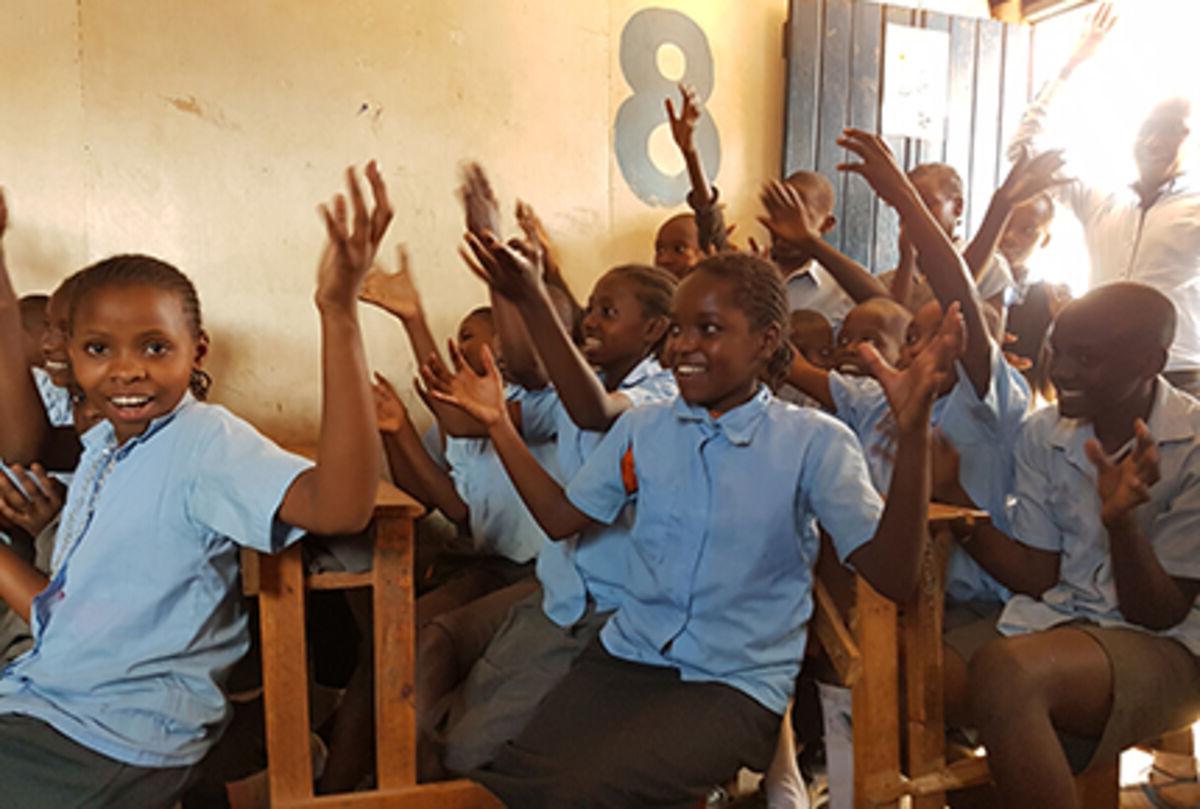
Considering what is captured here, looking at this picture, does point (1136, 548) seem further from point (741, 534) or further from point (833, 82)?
point (833, 82)

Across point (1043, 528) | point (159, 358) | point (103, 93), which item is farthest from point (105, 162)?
point (1043, 528)

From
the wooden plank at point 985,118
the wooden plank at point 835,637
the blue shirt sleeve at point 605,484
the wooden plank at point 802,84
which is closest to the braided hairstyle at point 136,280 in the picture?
the blue shirt sleeve at point 605,484

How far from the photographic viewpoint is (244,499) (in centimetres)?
141

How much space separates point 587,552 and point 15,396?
43.9 inches

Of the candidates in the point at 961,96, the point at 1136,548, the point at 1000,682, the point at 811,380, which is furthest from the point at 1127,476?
the point at 961,96

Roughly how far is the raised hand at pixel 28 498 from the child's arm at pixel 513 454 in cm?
73

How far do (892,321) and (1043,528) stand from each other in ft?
2.10

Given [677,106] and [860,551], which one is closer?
[860,551]

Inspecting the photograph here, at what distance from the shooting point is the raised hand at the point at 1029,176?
2.25 m

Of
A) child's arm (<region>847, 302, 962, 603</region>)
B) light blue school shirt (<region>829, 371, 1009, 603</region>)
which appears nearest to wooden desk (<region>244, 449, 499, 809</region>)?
child's arm (<region>847, 302, 962, 603</region>)

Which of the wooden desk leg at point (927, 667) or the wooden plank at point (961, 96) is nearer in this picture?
the wooden desk leg at point (927, 667)

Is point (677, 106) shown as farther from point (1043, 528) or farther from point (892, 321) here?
point (1043, 528)

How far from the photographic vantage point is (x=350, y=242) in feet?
4.26

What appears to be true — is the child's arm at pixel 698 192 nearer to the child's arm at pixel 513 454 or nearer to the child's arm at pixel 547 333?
the child's arm at pixel 547 333
